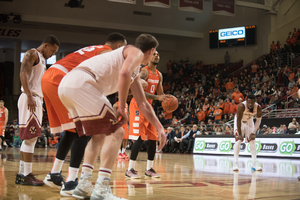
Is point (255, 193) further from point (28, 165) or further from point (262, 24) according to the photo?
point (262, 24)

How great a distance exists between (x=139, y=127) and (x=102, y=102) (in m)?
2.98

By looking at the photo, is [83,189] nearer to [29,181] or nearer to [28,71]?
[29,181]

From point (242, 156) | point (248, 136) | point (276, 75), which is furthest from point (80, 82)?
point (276, 75)

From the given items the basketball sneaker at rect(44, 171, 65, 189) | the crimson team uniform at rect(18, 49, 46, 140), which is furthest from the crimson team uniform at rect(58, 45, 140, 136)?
the crimson team uniform at rect(18, 49, 46, 140)

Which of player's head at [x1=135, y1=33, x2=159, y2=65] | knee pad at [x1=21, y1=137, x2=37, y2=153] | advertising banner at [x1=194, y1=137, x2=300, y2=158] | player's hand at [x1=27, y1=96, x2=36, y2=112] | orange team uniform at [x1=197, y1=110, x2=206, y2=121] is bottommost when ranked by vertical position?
advertising banner at [x1=194, y1=137, x2=300, y2=158]

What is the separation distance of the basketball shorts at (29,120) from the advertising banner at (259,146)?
9.22 metres

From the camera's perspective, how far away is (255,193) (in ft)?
12.7

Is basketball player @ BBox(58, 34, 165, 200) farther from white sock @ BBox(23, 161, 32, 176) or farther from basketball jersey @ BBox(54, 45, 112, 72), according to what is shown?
white sock @ BBox(23, 161, 32, 176)

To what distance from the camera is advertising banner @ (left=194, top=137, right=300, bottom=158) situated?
11375 millimetres

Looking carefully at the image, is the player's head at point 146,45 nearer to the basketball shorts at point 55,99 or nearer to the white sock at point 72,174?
the basketball shorts at point 55,99

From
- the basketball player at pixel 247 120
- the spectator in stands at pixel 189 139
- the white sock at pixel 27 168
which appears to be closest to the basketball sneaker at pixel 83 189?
the white sock at pixel 27 168

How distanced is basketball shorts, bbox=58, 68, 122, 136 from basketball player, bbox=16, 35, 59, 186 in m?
1.58

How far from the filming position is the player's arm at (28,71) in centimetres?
448

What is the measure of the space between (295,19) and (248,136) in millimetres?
18790
